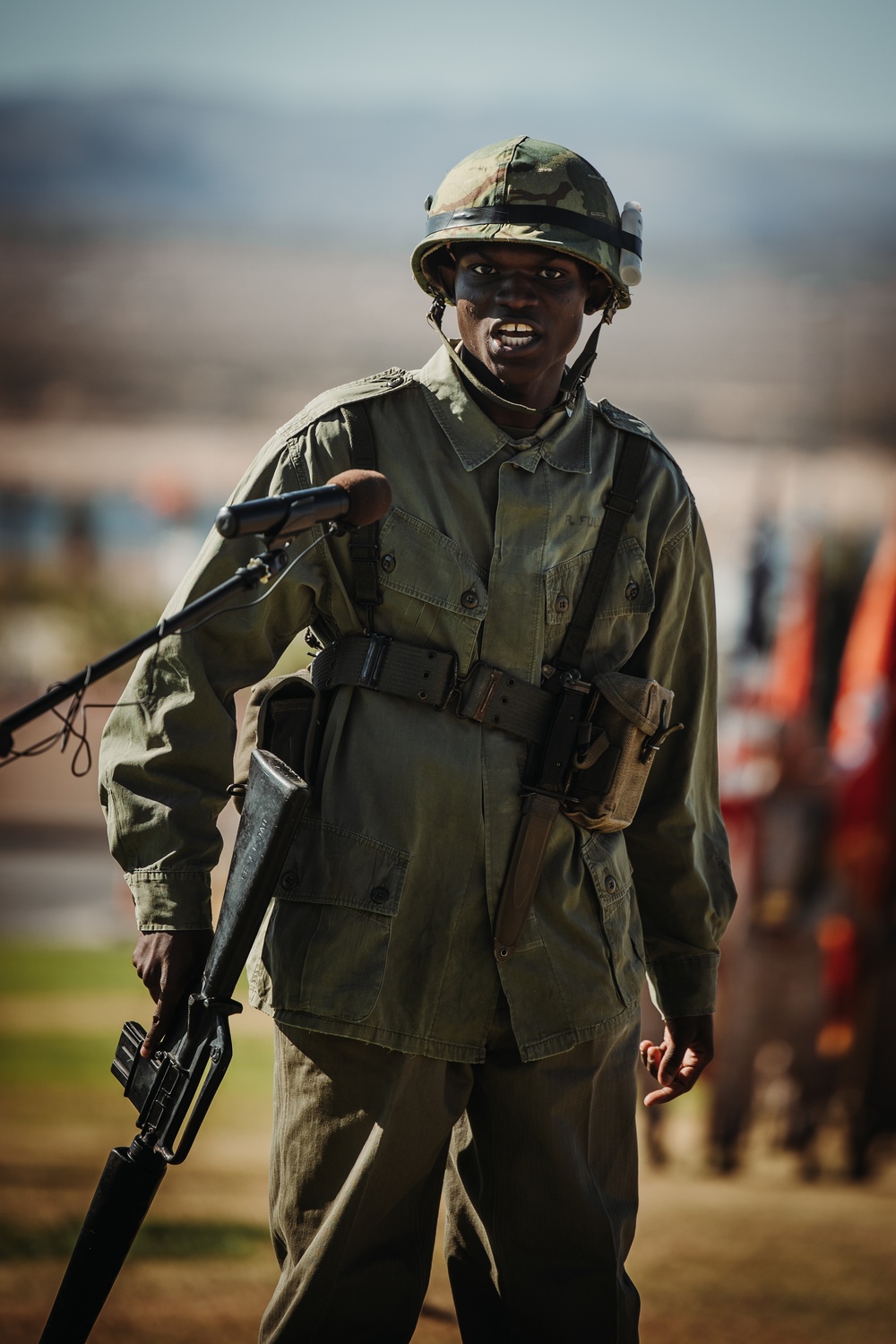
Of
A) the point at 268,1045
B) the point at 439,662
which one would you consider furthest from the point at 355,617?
the point at 268,1045

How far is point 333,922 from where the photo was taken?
6.41 ft

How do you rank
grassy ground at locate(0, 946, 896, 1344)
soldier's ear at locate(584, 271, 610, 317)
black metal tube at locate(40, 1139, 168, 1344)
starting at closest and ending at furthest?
black metal tube at locate(40, 1139, 168, 1344) → soldier's ear at locate(584, 271, 610, 317) → grassy ground at locate(0, 946, 896, 1344)

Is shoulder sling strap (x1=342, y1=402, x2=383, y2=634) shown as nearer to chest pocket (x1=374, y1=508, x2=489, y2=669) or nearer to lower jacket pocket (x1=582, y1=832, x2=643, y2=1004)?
chest pocket (x1=374, y1=508, x2=489, y2=669)

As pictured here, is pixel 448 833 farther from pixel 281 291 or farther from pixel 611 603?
pixel 281 291

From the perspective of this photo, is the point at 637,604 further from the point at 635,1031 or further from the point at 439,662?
the point at 635,1031

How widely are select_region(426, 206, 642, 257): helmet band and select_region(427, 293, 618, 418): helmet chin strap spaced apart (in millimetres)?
141

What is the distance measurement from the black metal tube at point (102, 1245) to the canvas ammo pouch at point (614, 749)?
779 mm

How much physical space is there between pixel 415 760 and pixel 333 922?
25cm

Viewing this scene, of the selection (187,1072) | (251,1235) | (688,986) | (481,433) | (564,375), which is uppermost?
(564,375)

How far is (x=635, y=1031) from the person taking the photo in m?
2.20

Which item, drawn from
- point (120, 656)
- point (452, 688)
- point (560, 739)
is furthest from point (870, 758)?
point (120, 656)

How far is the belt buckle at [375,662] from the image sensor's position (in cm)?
200

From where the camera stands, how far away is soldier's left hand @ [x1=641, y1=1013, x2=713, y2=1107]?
2.28 metres

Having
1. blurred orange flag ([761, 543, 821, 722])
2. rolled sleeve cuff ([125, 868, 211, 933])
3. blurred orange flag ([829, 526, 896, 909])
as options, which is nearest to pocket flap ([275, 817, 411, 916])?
rolled sleeve cuff ([125, 868, 211, 933])
